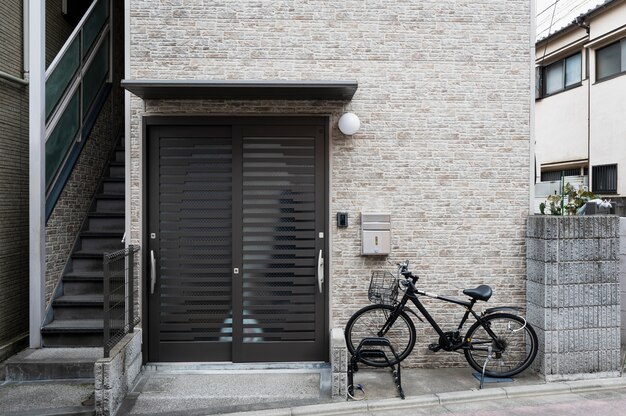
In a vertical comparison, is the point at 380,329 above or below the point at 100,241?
below

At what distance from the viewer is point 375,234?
570 centimetres

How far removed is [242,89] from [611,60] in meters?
12.4

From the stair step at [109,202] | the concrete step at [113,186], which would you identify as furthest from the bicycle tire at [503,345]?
the concrete step at [113,186]

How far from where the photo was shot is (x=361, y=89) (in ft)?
19.0

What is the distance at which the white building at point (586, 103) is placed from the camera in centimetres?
1245

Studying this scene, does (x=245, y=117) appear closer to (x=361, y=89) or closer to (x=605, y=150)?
(x=361, y=89)

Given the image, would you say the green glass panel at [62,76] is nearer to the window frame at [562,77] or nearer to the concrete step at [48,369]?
the concrete step at [48,369]

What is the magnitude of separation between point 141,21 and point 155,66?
Answer: 0.59 meters

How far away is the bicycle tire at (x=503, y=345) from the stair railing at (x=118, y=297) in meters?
4.07

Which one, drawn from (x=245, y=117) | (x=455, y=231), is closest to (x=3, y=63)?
(x=245, y=117)

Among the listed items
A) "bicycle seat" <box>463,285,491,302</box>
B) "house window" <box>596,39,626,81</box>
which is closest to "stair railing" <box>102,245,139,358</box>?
"bicycle seat" <box>463,285,491,302</box>

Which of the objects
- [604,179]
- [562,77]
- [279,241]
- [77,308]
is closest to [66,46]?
[77,308]

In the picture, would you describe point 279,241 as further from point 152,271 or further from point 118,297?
point 118,297

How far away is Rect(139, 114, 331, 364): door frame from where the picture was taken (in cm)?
566
